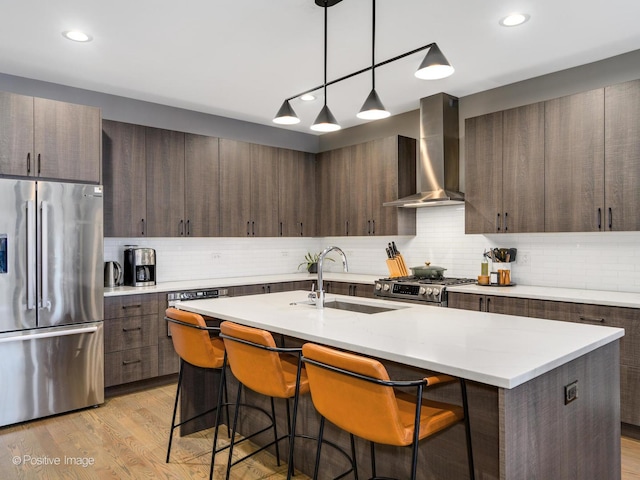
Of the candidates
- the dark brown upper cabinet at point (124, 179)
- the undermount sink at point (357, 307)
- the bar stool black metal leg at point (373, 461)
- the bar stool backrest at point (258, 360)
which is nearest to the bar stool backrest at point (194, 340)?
the bar stool backrest at point (258, 360)

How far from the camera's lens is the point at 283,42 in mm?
3295

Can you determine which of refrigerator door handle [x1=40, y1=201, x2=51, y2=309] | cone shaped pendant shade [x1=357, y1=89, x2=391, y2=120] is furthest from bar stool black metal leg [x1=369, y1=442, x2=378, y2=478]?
refrigerator door handle [x1=40, y1=201, x2=51, y2=309]

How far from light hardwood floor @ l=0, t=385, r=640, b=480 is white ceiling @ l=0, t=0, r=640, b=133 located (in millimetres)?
2744

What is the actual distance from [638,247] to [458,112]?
2043 millimetres

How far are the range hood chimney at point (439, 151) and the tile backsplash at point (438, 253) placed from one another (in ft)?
1.29

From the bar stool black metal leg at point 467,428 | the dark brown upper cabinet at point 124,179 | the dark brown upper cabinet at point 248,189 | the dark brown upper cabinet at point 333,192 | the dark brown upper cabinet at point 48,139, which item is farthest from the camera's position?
the dark brown upper cabinet at point 333,192

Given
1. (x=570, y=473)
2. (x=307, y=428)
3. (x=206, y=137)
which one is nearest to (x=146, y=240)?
(x=206, y=137)

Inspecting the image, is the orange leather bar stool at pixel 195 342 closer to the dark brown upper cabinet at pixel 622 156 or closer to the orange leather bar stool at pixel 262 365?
the orange leather bar stool at pixel 262 365

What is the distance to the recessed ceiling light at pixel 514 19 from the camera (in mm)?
2879

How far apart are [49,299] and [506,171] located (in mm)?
3892

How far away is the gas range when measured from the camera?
160 inches

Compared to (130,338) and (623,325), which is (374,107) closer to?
(623,325)

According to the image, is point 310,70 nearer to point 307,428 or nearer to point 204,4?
point 204,4

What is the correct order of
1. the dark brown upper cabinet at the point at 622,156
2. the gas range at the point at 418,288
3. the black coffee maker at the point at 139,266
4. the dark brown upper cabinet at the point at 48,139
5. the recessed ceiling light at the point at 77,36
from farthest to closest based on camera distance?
the black coffee maker at the point at 139,266, the gas range at the point at 418,288, the dark brown upper cabinet at the point at 48,139, the dark brown upper cabinet at the point at 622,156, the recessed ceiling light at the point at 77,36
